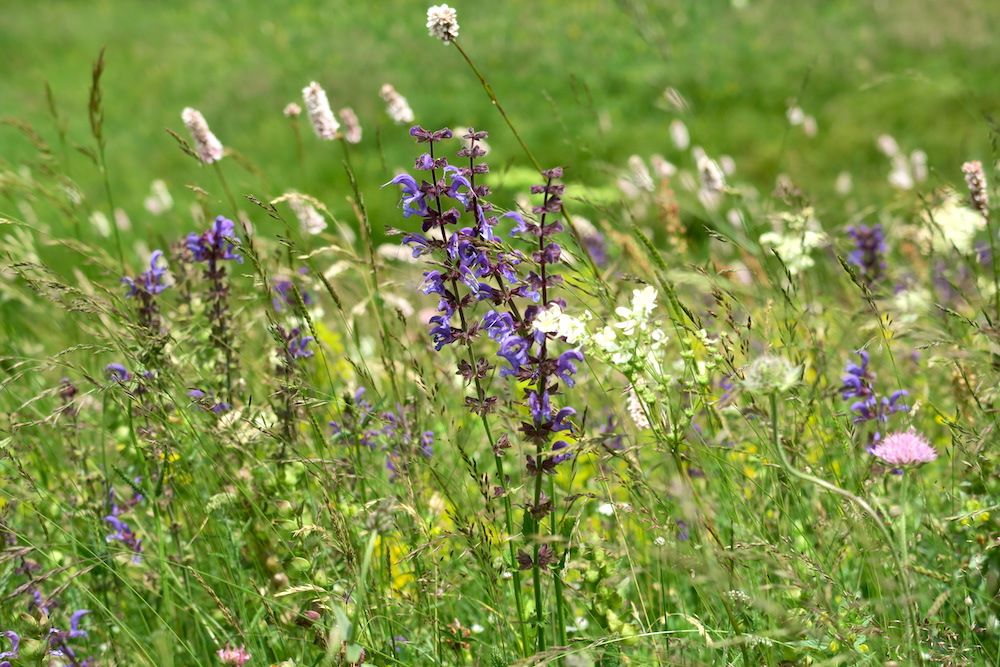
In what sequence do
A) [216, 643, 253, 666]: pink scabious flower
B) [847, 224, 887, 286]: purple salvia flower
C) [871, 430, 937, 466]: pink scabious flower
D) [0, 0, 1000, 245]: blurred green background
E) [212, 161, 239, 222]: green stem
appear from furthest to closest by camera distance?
[0, 0, 1000, 245]: blurred green background, [847, 224, 887, 286]: purple salvia flower, [212, 161, 239, 222]: green stem, [216, 643, 253, 666]: pink scabious flower, [871, 430, 937, 466]: pink scabious flower

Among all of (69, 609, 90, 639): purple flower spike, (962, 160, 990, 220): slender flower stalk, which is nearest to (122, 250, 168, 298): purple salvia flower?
(69, 609, 90, 639): purple flower spike

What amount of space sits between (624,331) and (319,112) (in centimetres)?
129

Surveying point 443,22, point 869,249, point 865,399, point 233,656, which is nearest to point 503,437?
point 233,656

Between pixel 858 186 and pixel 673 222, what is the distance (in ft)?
20.8

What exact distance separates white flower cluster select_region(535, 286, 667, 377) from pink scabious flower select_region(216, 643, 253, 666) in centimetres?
97

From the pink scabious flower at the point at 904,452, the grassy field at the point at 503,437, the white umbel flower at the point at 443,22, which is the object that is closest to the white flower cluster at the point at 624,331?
the grassy field at the point at 503,437

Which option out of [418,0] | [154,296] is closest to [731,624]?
[154,296]

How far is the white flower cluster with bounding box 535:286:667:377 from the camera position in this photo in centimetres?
151

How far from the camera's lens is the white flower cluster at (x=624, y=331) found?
1.51 m

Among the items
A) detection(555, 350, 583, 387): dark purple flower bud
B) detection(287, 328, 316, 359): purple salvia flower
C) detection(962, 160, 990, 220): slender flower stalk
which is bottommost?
detection(555, 350, 583, 387): dark purple flower bud

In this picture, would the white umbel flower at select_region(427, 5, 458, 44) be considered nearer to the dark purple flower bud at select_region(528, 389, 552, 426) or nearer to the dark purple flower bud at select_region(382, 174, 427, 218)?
the dark purple flower bud at select_region(382, 174, 427, 218)

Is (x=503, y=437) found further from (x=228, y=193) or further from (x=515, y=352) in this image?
(x=228, y=193)

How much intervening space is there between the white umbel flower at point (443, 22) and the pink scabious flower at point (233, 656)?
1417 millimetres

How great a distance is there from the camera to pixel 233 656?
68.4 inches
